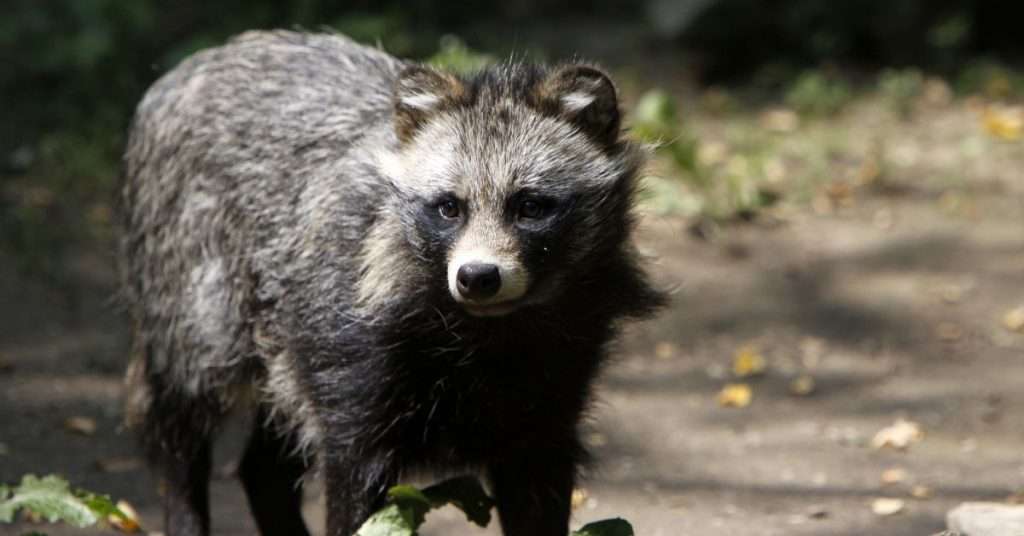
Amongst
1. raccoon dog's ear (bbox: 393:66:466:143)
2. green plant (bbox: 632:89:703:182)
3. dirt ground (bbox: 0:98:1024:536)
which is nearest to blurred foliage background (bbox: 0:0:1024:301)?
green plant (bbox: 632:89:703:182)

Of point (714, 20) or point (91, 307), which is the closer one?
point (91, 307)

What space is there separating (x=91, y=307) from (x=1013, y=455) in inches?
185

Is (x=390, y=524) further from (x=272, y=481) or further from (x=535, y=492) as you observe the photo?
(x=272, y=481)

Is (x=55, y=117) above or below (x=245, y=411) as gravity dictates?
above

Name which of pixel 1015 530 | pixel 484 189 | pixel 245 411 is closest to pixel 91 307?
pixel 245 411

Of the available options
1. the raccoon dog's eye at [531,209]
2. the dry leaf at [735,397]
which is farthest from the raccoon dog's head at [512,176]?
the dry leaf at [735,397]

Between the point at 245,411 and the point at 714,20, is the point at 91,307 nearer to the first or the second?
the point at 245,411

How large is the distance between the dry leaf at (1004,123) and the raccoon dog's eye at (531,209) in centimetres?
600

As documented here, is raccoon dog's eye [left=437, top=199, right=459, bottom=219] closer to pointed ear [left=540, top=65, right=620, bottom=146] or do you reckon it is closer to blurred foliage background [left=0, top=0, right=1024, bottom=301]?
pointed ear [left=540, top=65, right=620, bottom=146]

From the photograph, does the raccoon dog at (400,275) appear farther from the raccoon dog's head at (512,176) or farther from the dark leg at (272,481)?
the dark leg at (272,481)

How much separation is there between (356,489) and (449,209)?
3.12ft

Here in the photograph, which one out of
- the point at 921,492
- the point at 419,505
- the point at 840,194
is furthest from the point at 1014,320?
the point at 419,505

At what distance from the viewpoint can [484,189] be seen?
4.47 meters

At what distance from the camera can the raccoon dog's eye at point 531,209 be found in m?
4.50
